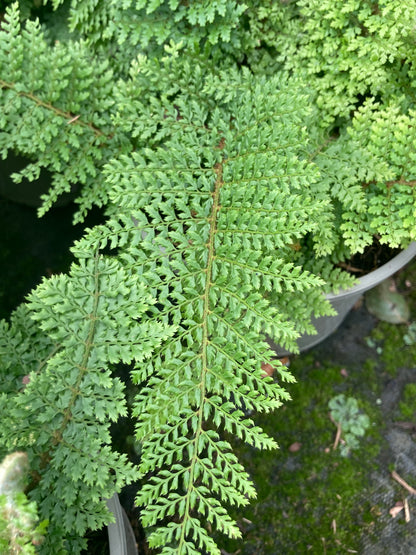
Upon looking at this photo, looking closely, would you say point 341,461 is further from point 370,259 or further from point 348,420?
point 370,259

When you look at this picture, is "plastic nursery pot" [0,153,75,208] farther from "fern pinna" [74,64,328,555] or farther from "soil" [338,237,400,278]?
"soil" [338,237,400,278]

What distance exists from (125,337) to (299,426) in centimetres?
143

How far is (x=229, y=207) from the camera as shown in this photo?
1.56 m

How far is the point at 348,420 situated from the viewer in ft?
8.13

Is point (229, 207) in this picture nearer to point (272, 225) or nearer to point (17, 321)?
point (272, 225)

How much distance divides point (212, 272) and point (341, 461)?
4.82 feet

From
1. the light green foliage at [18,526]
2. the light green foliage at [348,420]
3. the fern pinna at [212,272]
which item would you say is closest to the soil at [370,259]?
the fern pinna at [212,272]

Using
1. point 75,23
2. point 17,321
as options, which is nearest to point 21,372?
point 17,321

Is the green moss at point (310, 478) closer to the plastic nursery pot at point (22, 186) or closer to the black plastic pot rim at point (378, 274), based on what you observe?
the black plastic pot rim at point (378, 274)

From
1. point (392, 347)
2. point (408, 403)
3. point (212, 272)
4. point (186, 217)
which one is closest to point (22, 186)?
point (186, 217)

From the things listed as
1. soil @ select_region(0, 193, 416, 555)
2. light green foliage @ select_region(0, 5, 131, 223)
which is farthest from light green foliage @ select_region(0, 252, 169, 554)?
soil @ select_region(0, 193, 416, 555)

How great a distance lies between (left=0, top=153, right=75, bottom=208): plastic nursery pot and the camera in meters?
2.84

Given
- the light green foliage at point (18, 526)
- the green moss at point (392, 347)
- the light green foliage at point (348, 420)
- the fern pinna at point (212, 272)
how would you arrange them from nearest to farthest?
the light green foliage at point (18, 526)
the fern pinna at point (212, 272)
the light green foliage at point (348, 420)
the green moss at point (392, 347)

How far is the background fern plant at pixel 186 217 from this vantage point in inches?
54.0
